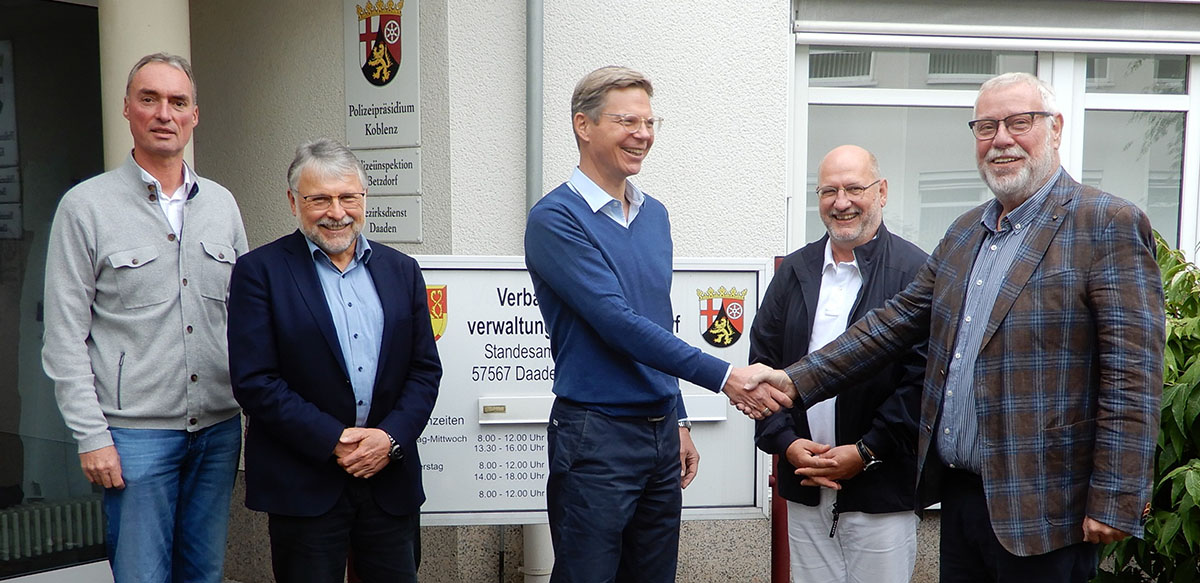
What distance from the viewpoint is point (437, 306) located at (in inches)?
145

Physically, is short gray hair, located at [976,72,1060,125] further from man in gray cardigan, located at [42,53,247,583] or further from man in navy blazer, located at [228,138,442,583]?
man in gray cardigan, located at [42,53,247,583]

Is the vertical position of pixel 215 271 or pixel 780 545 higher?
pixel 215 271

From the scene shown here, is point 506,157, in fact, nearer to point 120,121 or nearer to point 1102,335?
point 120,121

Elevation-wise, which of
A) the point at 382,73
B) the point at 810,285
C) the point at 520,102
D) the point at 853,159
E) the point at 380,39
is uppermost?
the point at 380,39

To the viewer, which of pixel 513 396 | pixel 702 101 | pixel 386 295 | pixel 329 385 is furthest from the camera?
pixel 702 101

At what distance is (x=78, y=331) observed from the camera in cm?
276

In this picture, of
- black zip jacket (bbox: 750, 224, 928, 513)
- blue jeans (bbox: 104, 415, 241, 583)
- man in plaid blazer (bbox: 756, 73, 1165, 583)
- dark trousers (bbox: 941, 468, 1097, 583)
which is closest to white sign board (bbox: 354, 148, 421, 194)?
blue jeans (bbox: 104, 415, 241, 583)

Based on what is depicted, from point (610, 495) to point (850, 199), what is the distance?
1212 millimetres

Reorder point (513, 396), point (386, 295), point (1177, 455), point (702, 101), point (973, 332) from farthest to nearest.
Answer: point (702, 101)
point (513, 396)
point (1177, 455)
point (386, 295)
point (973, 332)

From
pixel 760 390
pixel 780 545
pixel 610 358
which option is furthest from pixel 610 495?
pixel 780 545

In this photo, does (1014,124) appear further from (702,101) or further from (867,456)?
(702,101)

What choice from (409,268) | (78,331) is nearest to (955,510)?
(409,268)

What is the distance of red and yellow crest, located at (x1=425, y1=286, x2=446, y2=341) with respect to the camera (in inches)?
145

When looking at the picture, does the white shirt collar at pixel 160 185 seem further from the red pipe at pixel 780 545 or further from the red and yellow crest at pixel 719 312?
the red pipe at pixel 780 545
